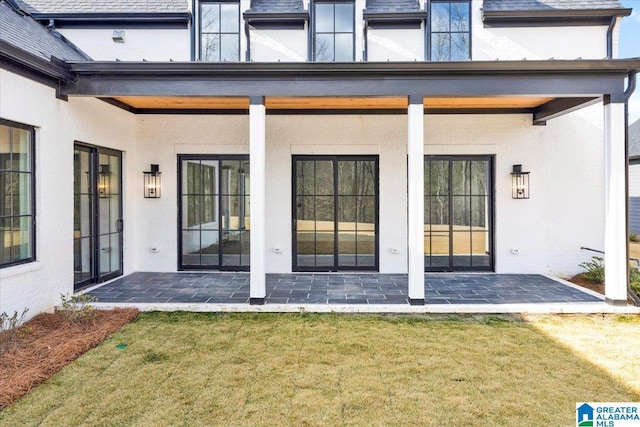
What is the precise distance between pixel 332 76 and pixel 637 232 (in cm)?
1524

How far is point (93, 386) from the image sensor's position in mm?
3531

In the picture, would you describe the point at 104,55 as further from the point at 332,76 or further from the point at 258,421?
the point at 258,421

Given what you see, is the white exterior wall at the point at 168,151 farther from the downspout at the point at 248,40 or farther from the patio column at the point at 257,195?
the patio column at the point at 257,195

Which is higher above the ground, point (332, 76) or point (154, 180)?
point (332, 76)

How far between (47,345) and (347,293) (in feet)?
13.1

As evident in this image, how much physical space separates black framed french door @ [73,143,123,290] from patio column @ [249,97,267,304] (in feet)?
9.82

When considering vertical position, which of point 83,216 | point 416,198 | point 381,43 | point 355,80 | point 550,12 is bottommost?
point 83,216

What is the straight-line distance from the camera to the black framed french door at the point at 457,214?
802cm

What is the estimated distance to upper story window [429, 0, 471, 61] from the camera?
7992 mm

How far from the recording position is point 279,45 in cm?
811

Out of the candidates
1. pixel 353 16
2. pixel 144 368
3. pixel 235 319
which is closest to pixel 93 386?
pixel 144 368

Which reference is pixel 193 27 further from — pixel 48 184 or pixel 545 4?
pixel 545 4

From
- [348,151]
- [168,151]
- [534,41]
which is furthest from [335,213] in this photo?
[534,41]

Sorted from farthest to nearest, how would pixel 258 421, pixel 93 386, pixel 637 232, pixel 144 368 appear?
pixel 637 232 → pixel 144 368 → pixel 93 386 → pixel 258 421
